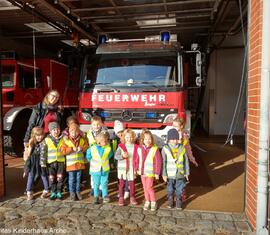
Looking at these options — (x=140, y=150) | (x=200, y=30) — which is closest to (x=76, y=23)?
(x=200, y=30)

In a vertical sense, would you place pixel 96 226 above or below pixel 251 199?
below

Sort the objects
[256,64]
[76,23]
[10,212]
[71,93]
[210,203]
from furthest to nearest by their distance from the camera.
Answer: [71,93]
[76,23]
[210,203]
[10,212]
[256,64]

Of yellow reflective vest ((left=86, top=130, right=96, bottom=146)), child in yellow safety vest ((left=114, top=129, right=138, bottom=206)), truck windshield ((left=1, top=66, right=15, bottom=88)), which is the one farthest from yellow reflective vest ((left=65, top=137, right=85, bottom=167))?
truck windshield ((left=1, top=66, right=15, bottom=88))

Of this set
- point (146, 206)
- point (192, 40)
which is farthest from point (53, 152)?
point (192, 40)

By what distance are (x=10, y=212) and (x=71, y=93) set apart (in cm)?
528

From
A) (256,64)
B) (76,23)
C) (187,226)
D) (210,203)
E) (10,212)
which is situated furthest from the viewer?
(76,23)

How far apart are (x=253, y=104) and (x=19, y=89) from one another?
18.8 ft

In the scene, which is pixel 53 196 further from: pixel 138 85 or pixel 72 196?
pixel 138 85

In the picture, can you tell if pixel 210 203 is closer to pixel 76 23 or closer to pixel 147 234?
pixel 147 234

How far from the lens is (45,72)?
788 centimetres

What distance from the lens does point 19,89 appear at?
7.09 meters

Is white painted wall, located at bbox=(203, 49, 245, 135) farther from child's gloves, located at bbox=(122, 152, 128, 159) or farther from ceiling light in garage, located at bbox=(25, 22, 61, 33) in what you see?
child's gloves, located at bbox=(122, 152, 128, 159)

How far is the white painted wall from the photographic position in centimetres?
1084

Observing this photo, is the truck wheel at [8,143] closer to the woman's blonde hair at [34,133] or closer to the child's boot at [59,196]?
the woman's blonde hair at [34,133]
